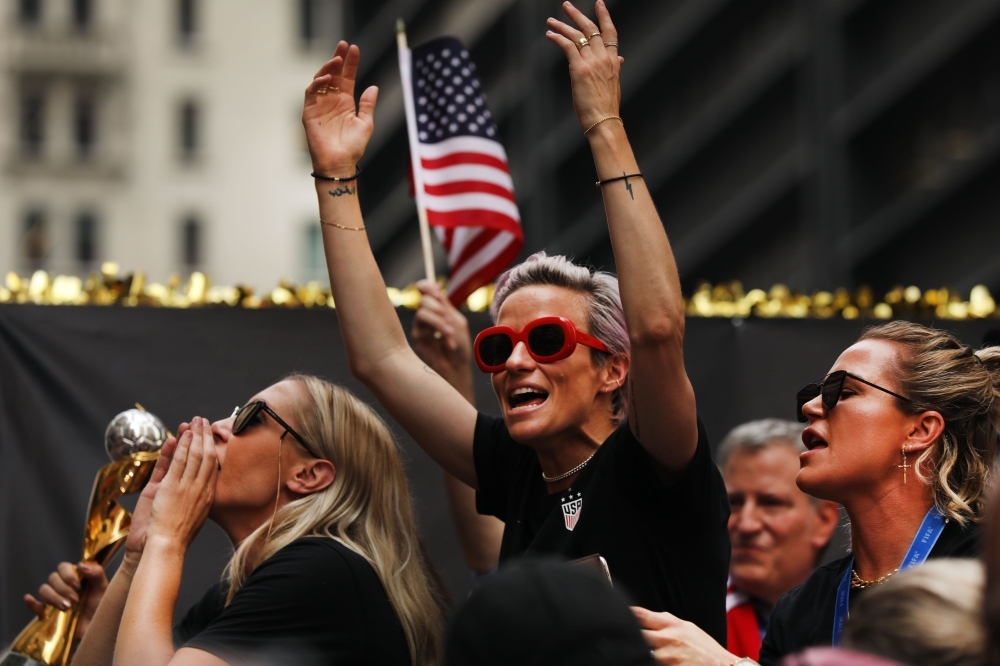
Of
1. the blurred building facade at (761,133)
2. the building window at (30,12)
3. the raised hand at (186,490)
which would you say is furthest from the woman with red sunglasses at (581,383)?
the building window at (30,12)

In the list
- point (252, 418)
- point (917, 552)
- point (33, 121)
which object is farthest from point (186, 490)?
point (33, 121)

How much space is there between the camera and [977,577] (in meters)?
2.07

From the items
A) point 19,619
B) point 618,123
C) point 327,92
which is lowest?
point 19,619

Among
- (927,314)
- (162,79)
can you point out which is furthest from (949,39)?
(162,79)

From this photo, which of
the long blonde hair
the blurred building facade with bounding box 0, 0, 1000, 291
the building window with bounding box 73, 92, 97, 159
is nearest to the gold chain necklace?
the long blonde hair

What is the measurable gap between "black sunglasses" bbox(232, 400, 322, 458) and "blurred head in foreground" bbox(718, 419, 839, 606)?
5.73ft

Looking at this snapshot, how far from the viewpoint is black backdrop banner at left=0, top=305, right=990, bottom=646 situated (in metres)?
4.91

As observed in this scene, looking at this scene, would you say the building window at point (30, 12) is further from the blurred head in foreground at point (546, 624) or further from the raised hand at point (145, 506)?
the blurred head in foreground at point (546, 624)

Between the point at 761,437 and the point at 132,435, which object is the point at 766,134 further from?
the point at 132,435

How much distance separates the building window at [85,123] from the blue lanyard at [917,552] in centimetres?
4908

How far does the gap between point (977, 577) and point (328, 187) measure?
245 cm

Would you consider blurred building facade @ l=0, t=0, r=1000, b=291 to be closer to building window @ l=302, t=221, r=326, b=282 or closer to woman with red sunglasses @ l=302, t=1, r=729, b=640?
building window @ l=302, t=221, r=326, b=282

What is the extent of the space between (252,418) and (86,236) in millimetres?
48354

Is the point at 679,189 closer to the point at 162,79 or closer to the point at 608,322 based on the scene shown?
the point at 608,322
